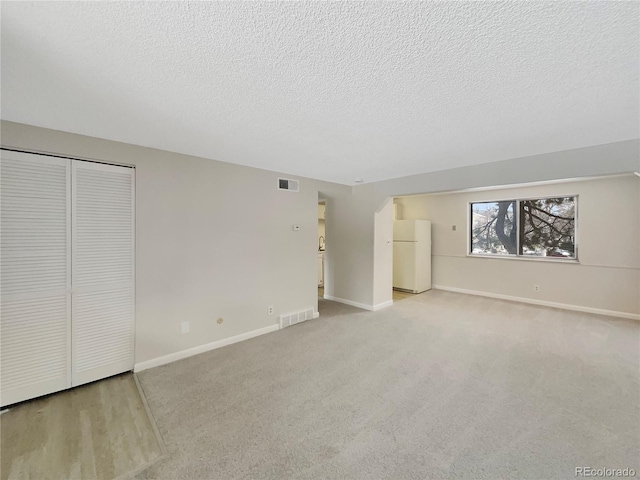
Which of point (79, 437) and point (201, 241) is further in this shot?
point (201, 241)

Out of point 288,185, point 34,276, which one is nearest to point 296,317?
point 288,185

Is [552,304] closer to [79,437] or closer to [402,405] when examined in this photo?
[402,405]

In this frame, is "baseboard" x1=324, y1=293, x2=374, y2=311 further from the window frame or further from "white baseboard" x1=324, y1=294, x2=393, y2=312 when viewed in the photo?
the window frame

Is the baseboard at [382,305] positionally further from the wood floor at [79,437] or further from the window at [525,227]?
the wood floor at [79,437]

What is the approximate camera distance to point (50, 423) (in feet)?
6.00

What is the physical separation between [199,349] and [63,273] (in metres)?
1.47

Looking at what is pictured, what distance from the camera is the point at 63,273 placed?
7.16 ft

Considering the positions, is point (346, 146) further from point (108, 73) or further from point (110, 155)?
point (110, 155)

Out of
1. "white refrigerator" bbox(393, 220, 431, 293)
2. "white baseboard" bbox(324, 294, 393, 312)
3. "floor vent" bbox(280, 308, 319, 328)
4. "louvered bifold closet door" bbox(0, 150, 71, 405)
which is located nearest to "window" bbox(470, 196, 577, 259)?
"white refrigerator" bbox(393, 220, 431, 293)

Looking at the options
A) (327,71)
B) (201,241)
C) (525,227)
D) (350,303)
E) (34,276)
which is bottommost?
(350,303)

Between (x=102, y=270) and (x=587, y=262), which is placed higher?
(x=102, y=270)

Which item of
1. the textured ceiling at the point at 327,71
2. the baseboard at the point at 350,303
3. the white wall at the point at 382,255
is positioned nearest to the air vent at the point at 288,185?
the textured ceiling at the point at 327,71

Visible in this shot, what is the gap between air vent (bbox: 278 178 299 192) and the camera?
11.9 ft

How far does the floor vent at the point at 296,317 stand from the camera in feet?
12.1
